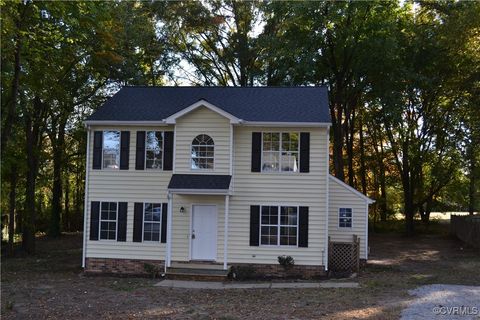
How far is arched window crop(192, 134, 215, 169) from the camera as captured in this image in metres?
18.3

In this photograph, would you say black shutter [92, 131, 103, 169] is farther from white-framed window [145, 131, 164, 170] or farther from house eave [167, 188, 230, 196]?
house eave [167, 188, 230, 196]

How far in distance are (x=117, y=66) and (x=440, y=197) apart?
27408 millimetres

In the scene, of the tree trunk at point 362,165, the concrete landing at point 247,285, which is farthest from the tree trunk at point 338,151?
the concrete landing at point 247,285

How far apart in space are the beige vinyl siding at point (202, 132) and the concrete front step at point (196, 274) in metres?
3.42

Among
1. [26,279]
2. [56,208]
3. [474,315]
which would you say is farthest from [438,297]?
[56,208]

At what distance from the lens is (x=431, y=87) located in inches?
1243

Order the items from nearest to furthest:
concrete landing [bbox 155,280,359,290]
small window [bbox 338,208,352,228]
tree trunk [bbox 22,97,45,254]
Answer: concrete landing [bbox 155,280,359,290]
small window [bbox 338,208,352,228]
tree trunk [bbox 22,97,45,254]

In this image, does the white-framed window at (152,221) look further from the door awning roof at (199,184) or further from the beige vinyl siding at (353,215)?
the beige vinyl siding at (353,215)

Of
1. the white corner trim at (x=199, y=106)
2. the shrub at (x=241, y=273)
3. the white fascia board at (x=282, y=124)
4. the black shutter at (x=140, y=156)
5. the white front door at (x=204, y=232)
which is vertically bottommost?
the shrub at (x=241, y=273)

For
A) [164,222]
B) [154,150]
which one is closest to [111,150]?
[154,150]

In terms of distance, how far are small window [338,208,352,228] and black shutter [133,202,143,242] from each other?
25.0 ft

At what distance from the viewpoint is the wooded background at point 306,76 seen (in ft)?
Result: 82.5

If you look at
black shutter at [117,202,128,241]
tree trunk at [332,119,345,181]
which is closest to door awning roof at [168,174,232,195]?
black shutter at [117,202,128,241]

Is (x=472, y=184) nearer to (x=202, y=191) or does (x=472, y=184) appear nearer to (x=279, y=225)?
(x=279, y=225)
